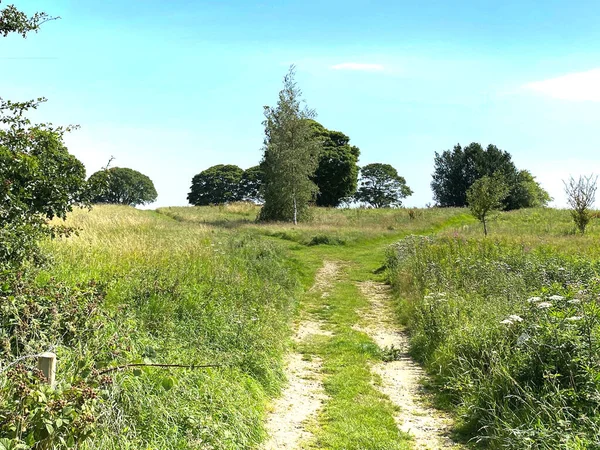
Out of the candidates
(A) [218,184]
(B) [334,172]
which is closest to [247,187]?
(A) [218,184]

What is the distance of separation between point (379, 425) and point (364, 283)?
10098 mm

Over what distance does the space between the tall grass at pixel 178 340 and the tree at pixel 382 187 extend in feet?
204

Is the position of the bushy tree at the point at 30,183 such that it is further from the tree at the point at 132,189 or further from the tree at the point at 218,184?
the tree at the point at 218,184

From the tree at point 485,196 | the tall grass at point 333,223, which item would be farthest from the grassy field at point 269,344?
the tall grass at point 333,223

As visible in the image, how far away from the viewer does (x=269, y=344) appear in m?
7.27

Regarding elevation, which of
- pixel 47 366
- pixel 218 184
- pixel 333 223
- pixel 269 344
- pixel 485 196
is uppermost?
pixel 218 184

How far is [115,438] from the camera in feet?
12.2

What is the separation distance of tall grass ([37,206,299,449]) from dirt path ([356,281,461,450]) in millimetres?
1719

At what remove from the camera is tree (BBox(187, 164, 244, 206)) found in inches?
3056

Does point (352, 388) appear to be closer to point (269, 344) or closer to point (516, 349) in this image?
point (269, 344)

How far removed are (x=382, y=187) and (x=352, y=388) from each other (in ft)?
223

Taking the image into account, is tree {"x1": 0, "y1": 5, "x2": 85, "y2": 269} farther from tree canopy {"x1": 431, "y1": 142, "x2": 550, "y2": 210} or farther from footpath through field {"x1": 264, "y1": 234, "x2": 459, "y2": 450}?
tree canopy {"x1": 431, "y1": 142, "x2": 550, "y2": 210}

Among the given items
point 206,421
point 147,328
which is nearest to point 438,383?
point 206,421

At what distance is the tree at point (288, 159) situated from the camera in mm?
32188
